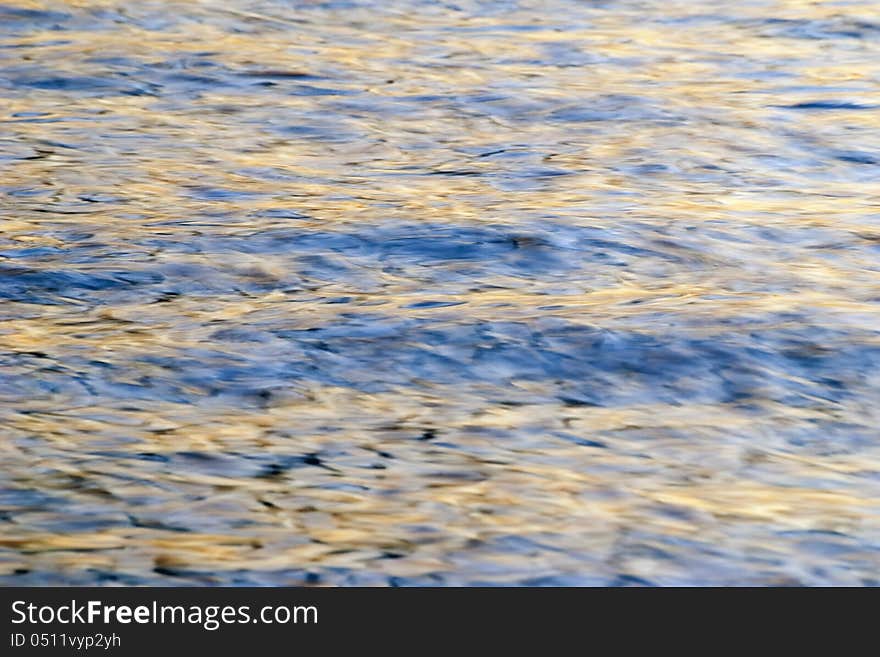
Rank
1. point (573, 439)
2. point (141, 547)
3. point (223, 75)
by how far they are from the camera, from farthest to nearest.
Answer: point (223, 75) < point (573, 439) < point (141, 547)

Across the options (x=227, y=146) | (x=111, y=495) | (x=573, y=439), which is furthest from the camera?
(x=227, y=146)

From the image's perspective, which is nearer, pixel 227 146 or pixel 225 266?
pixel 225 266

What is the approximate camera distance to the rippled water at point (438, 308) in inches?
64.9

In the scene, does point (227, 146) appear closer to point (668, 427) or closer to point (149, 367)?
point (149, 367)

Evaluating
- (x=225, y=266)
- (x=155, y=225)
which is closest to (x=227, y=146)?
(x=155, y=225)

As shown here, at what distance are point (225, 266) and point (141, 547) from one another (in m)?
0.95

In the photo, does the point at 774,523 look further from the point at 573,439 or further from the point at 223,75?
the point at 223,75

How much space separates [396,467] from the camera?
5.90 feet

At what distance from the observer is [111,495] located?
67.7 inches

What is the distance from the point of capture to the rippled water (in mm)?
1647

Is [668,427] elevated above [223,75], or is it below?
below

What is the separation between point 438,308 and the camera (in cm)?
232

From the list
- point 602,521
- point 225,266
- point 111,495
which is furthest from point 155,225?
point 602,521

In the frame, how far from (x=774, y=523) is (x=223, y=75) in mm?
2432
